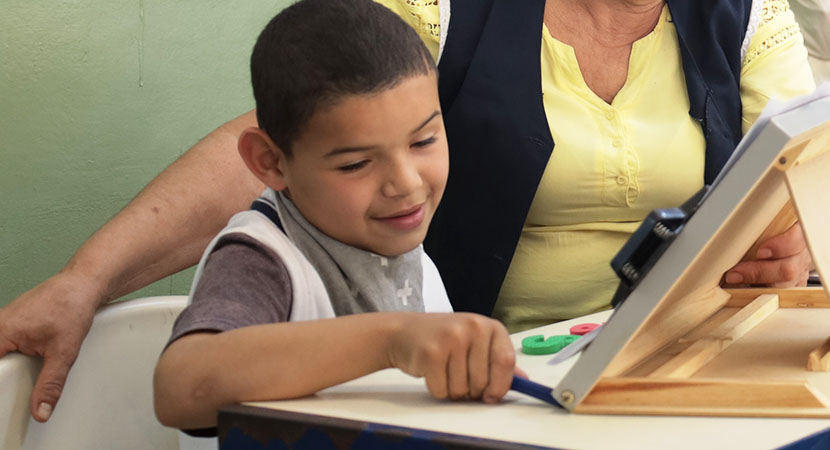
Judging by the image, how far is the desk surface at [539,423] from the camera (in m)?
0.70

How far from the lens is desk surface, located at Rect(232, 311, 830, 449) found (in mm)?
695

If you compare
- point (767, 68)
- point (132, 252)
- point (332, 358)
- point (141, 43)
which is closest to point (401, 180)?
point (332, 358)

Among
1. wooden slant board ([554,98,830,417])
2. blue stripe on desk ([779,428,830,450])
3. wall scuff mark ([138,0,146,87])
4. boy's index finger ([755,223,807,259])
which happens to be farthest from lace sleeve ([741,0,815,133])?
wall scuff mark ([138,0,146,87])

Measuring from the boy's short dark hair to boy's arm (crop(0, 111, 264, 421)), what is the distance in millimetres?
336

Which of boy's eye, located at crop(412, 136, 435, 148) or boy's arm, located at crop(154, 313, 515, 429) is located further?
boy's eye, located at crop(412, 136, 435, 148)

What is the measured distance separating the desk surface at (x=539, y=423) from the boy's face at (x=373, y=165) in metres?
0.23

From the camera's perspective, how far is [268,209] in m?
1.07

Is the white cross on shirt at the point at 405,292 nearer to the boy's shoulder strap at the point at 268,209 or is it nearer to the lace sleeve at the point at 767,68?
the boy's shoulder strap at the point at 268,209

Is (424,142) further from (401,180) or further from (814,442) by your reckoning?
(814,442)

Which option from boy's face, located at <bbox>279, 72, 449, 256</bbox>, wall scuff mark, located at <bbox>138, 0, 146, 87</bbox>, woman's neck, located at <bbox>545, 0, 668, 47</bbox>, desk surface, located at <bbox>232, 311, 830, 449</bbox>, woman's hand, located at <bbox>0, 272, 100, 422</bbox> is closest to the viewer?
desk surface, located at <bbox>232, 311, 830, 449</bbox>

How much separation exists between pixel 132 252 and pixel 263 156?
313 mm

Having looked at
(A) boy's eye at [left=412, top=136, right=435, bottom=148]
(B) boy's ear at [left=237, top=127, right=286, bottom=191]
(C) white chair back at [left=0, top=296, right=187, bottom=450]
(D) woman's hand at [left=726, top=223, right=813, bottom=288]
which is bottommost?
(C) white chair back at [left=0, top=296, right=187, bottom=450]

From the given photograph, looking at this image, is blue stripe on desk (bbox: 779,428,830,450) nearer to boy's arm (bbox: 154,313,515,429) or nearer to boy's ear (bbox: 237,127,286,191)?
boy's arm (bbox: 154,313,515,429)

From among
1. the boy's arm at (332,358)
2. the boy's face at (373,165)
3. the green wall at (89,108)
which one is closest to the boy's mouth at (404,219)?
the boy's face at (373,165)
